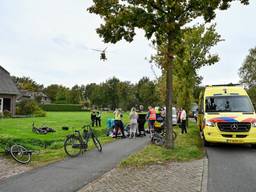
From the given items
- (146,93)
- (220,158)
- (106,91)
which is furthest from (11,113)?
(106,91)

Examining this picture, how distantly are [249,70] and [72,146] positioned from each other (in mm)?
60548

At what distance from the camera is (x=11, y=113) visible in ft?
124

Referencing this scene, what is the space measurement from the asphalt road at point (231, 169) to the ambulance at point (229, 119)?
1.68 feet

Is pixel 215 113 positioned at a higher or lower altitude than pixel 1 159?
higher

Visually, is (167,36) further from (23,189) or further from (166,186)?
(23,189)

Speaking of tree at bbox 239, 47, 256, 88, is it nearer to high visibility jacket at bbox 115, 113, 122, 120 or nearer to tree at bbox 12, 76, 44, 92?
high visibility jacket at bbox 115, 113, 122, 120

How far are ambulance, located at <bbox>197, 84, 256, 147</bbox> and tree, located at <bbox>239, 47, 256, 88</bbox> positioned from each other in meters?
53.0

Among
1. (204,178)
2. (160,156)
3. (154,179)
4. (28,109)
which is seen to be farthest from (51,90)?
(204,178)

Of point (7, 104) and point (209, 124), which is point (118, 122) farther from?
point (7, 104)

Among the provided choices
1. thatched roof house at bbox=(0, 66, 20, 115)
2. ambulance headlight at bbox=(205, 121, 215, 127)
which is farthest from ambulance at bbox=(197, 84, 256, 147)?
thatched roof house at bbox=(0, 66, 20, 115)

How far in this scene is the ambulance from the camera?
1173 centimetres

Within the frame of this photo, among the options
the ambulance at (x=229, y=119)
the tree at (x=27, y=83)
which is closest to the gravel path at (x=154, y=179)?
the ambulance at (x=229, y=119)

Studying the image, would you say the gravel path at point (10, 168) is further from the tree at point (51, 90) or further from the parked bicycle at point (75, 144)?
the tree at point (51, 90)

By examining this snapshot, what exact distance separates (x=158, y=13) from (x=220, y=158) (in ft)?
18.4
